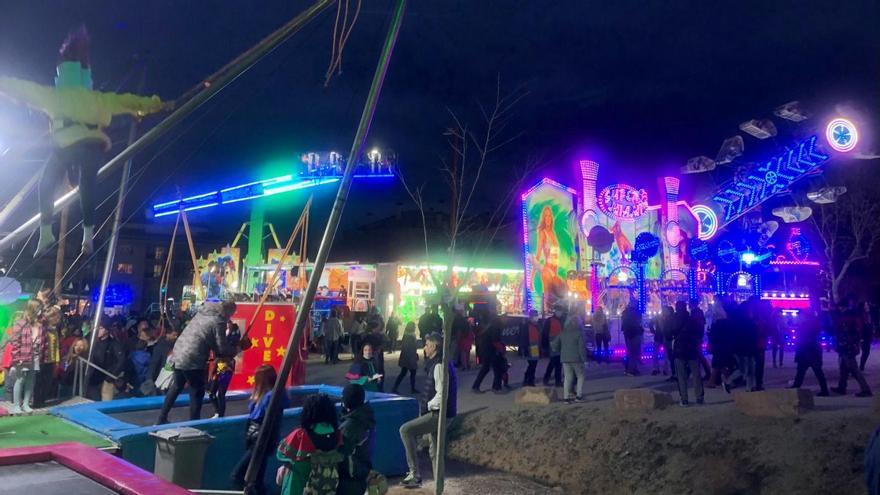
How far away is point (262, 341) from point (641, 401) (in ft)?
24.4

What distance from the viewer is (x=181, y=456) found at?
5.47 meters

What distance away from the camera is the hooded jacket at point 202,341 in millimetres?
7367

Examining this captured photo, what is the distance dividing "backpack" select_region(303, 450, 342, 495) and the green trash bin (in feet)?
7.23

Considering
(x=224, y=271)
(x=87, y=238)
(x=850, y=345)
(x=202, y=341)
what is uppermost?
(x=224, y=271)

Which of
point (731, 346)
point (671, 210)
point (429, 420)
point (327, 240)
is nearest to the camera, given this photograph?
point (327, 240)

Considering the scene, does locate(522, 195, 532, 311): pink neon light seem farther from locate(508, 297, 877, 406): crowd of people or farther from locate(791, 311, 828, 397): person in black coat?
locate(791, 311, 828, 397): person in black coat

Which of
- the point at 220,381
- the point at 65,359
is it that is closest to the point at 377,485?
the point at 220,381

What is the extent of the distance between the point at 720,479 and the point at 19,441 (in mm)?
8504

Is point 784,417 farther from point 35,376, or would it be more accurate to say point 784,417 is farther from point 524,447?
point 35,376

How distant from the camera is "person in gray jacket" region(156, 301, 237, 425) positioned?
737 centimetres

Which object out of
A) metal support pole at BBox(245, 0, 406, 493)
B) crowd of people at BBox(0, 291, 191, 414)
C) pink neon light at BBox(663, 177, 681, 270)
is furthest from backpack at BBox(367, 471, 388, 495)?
pink neon light at BBox(663, 177, 681, 270)

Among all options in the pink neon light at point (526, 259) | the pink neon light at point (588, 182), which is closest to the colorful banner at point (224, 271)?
the pink neon light at point (526, 259)

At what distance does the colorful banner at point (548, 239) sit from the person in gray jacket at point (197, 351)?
22562mm

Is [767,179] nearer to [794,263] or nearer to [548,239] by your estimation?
[794,263]
